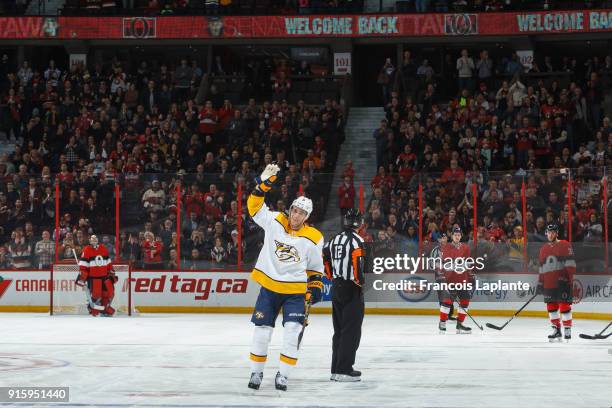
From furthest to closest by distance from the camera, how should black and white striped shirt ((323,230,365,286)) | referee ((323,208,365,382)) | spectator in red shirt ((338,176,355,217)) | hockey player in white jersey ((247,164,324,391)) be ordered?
spectator in red shirt ((338,176,355,217)), black and white striped shirt ((323,230,365,286)), referee ((323,208,365,382)), hockey player in white jersey ((247,164,324,391))

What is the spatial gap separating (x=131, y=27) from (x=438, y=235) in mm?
13978

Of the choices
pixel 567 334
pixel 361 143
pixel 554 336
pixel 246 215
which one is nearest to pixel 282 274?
pixel 554 336

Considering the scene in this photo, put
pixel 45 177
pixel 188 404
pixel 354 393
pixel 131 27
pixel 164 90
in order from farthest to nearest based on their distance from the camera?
1. pixel 131 27
2. pixel 164 90
3. pixel 45 177
4. pixel 354 393
5. pixel 188 404

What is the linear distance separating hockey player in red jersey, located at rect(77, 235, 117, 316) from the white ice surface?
2.44m

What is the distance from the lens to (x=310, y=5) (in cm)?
3009

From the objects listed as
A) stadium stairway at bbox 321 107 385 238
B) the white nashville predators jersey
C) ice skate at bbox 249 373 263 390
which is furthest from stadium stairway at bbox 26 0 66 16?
ice skate at bbox 249 373 263 390

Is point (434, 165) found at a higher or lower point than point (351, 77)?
lower

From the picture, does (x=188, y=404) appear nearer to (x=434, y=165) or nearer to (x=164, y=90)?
(x=434, y=165)

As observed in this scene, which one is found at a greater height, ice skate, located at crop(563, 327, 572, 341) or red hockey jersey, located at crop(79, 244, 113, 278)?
red hockey jersey, located at crop(79, 244, 113, 278)

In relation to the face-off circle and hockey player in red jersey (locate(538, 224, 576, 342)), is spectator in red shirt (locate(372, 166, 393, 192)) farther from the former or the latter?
the face-off circle

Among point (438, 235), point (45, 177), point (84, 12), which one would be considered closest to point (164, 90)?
point (84, 12)

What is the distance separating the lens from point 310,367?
444 inches

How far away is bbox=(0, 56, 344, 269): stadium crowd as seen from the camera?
20.5m

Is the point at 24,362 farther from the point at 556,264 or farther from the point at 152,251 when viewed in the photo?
the point at 152,251
